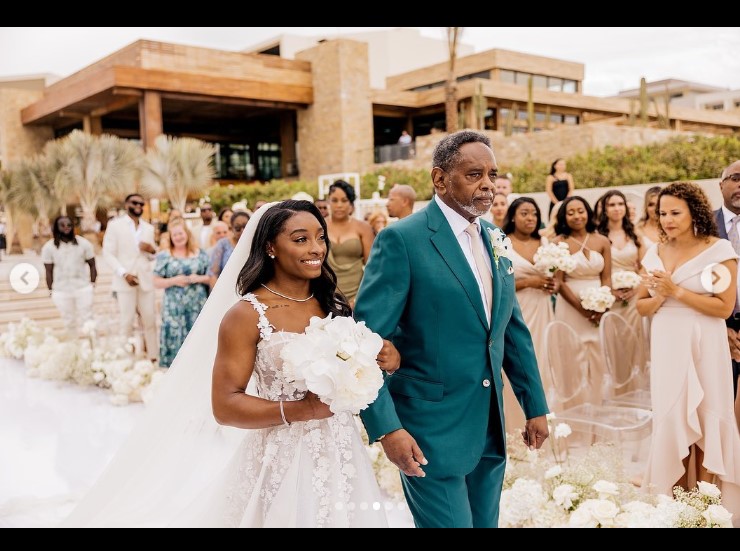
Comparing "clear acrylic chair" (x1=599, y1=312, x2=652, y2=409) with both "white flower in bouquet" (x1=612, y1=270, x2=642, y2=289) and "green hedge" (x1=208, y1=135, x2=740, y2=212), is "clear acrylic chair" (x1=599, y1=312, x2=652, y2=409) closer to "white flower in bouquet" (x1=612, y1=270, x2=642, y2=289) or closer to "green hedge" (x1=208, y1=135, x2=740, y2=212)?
"white flower in bouquet" (x1=612, y1=270, x2=642, y2=289)

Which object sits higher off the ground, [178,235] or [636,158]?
[636,158]

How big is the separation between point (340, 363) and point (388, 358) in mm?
272

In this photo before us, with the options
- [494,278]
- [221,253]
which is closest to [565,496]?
[494,278]

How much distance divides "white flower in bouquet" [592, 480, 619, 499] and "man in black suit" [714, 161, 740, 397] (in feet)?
4.72

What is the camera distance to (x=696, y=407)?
12.0ft

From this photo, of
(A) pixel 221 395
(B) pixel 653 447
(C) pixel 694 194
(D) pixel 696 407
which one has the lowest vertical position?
(B) pixel 653 447

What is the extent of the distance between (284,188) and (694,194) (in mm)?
22335

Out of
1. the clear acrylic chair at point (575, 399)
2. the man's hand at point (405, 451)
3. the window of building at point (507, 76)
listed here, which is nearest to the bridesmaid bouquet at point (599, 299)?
the clear acrylic chair at point (575, 399)

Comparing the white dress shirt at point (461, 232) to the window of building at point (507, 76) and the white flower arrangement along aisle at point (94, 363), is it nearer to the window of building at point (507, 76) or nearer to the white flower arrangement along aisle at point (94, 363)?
the white flower arrangement along aisle at point (94, 363)

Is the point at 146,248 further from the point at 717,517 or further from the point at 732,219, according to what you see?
the point at 717,517

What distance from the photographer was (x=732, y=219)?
380cm

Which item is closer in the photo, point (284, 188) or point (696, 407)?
point (696, 407)
